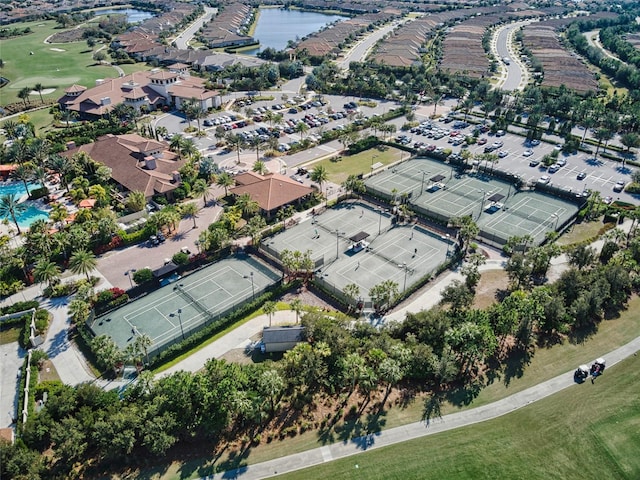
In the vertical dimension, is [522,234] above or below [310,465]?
above

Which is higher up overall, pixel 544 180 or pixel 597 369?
pixel 544 180

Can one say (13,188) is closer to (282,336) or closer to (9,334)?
(9,334)

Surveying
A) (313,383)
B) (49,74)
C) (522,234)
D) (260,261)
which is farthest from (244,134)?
(49,74)

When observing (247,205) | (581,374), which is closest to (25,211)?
(247,205)

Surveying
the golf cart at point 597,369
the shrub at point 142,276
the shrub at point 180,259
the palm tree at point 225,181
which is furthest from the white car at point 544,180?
the shrub at point 142,276

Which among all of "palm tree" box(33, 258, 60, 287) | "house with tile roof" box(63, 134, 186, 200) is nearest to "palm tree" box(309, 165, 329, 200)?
"house with tile roof" box(63, 134, 186, 200)

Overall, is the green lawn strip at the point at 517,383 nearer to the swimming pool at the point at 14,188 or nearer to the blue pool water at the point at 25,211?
the blue pool water at the point at 25,211

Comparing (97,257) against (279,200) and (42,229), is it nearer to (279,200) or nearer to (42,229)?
(42,229)
